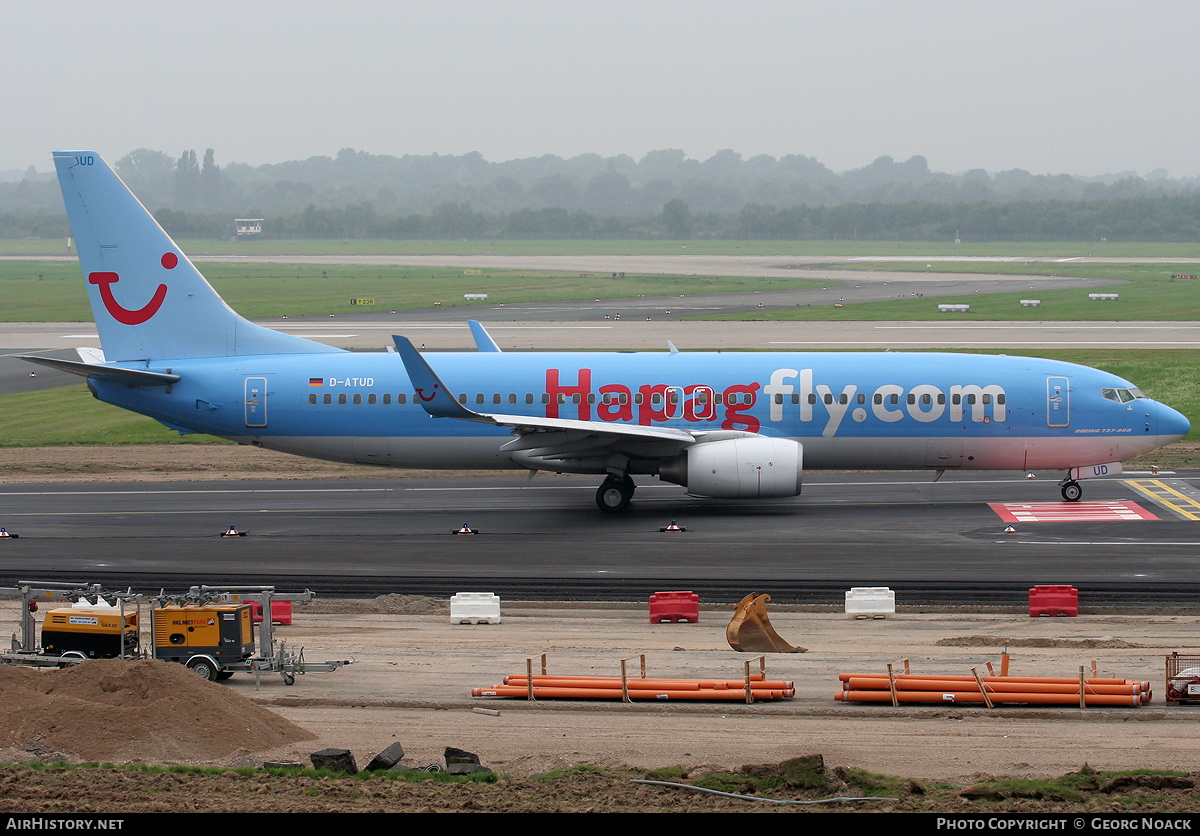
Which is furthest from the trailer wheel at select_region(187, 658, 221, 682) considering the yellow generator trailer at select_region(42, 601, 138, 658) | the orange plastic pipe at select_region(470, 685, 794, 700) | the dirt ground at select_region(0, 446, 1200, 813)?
the orange plastic pipe at select_region(470, 685, 794, 700)

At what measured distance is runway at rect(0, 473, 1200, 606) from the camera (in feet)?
94.4

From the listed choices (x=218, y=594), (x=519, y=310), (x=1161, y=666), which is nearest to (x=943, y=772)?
(x=1161, y=666)

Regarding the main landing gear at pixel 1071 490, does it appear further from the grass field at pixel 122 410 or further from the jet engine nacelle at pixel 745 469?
the grass field at pixel 122 410

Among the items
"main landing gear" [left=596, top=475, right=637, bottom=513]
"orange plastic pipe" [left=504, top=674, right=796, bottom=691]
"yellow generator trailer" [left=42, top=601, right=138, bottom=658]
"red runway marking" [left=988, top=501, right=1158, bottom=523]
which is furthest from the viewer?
"main landing gear" [left=596, top=475, right=637, bottom=513]

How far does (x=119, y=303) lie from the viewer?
37875 millimetres

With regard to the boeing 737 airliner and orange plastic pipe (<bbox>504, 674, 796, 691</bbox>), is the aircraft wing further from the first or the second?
orange plastic pipe (<bbox>504, 674, 796, 691</bbox>)

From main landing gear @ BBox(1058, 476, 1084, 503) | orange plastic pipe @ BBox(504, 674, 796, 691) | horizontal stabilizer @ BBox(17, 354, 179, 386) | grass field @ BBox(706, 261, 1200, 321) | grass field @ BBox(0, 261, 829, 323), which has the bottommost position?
orange plastic pipe @ BBox(504, 674, 796, 691)

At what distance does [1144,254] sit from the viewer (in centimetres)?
19212

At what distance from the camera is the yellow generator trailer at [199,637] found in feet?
70.7

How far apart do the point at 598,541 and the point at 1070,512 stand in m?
13.9

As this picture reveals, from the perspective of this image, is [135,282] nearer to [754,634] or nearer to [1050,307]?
[754,634]

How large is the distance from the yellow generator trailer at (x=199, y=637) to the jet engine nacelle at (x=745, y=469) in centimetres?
→ 1659

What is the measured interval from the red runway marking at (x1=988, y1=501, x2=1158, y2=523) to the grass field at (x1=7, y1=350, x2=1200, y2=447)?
13.9 m

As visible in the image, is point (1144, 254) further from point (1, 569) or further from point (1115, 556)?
point (1, 569)
